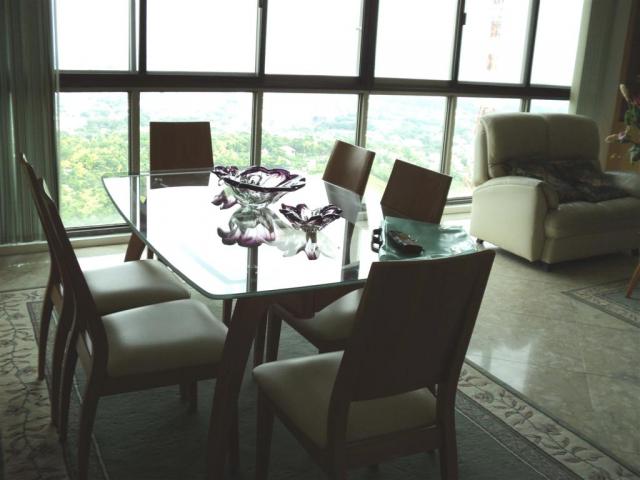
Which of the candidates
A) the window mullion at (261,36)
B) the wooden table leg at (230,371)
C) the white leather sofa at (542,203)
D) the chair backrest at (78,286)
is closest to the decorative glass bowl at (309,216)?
the wooden table leg at (230,371)

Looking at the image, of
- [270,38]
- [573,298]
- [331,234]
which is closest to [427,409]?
[331,234]

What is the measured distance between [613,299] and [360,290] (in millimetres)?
2120

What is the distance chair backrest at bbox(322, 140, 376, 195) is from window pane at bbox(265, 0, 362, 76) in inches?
61.9

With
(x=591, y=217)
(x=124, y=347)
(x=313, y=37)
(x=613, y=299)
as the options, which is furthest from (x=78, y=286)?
(x=591, y=217)

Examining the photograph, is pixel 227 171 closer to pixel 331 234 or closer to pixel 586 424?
pixel 331 234

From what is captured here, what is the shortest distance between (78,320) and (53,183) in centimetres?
230

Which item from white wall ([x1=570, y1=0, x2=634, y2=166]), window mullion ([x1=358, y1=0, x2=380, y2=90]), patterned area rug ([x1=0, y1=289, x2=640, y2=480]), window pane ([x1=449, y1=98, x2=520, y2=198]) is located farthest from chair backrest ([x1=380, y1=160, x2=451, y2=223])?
white wall ([x1=570, y1=0, x2=634, y2=166])

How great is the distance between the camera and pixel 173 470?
245 cm

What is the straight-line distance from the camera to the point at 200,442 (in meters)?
2.62

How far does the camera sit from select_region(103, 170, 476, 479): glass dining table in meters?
2.21

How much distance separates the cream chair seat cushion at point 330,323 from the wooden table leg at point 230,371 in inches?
14.8

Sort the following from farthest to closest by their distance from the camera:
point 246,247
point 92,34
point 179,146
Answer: point 92,34
point 179,146
point 246,247

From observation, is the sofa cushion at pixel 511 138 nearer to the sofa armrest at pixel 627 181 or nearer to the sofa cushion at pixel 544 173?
the sofa cushion at pixel 544 173

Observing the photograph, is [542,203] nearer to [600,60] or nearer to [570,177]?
[570,177]
